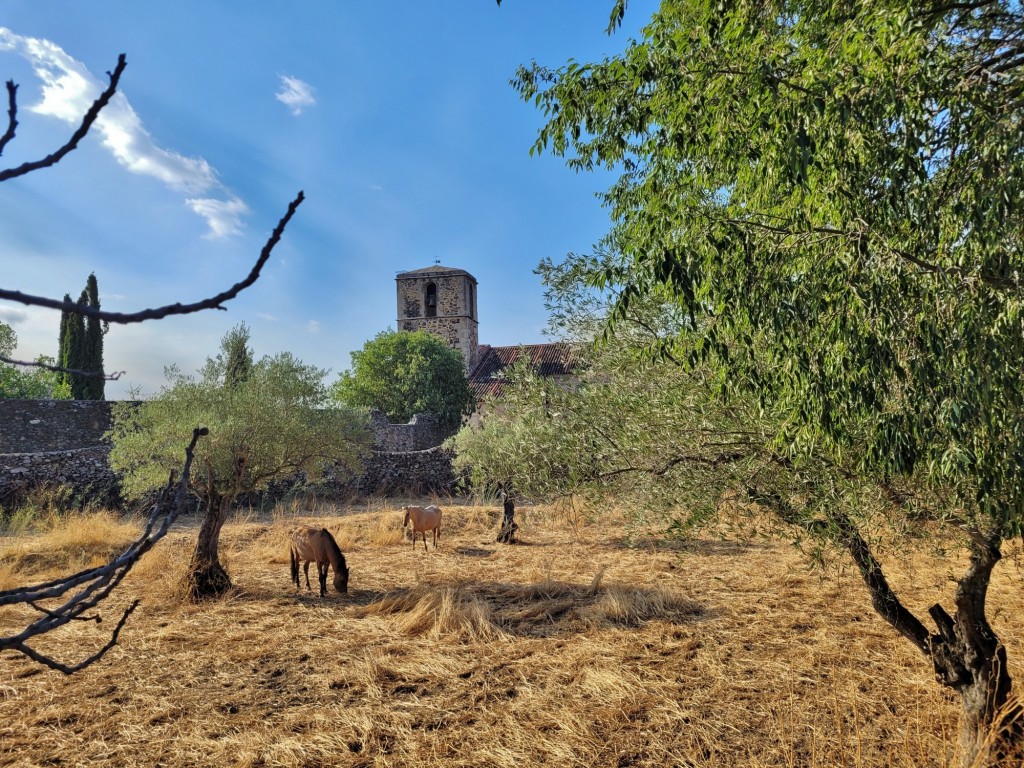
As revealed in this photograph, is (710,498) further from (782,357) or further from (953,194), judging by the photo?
(953,194)

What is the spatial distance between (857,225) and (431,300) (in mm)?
41231

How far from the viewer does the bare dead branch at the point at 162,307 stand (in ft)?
3.32

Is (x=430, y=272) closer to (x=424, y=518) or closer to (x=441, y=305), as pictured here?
(x=441, y=305)

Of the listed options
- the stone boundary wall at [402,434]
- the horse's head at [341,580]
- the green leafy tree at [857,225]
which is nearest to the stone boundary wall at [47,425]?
the stone boundary wall at [402,434]

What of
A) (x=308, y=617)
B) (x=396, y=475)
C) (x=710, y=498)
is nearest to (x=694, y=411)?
(x=710, y=498)

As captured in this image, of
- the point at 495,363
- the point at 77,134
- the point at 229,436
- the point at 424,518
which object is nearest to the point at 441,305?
the point at 495,363

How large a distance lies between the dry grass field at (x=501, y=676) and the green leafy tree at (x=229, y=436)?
129 cm

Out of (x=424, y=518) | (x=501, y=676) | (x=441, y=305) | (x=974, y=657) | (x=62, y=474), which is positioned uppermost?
(x=441, y=305)

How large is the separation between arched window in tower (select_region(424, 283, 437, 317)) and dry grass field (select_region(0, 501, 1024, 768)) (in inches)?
1341

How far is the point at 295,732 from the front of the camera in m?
4.76

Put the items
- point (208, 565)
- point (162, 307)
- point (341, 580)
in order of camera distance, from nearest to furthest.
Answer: point (162, 307) → point (208, 565) → point (341, 580)

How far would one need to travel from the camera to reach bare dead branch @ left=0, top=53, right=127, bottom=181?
1.12 metres

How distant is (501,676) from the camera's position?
227 inches

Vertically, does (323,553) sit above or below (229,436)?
below
